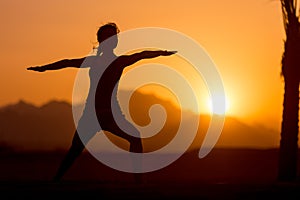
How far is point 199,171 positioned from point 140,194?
→ 58.4ft

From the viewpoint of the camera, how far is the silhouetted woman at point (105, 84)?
51.1 feet

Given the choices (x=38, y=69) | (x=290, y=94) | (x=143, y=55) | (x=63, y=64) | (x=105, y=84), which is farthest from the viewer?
(x=290, y=94)

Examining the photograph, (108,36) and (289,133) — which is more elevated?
(108,36)

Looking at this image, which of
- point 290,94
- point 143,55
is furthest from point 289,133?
point 143,55

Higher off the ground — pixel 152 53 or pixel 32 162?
pixel 152 53

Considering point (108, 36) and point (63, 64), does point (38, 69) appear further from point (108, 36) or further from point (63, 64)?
point (108, 36)

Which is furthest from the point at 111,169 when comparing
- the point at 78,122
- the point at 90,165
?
the point at 78,122

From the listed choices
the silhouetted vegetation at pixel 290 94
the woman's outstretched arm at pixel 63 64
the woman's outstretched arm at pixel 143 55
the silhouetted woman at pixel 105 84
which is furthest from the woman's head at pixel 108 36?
the silhouetted vegetation at pixel 290 94

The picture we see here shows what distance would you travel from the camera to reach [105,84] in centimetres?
1580

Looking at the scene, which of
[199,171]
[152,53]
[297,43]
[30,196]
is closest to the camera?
[30,196]

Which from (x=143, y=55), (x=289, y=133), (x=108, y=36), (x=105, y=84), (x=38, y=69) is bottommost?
(x=289, y=133)

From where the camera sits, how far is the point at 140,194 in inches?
529

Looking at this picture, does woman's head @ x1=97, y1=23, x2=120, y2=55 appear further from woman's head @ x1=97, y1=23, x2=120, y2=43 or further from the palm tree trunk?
the palm tree trunk

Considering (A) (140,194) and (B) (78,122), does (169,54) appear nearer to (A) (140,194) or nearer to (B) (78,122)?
(B) (78,122)
